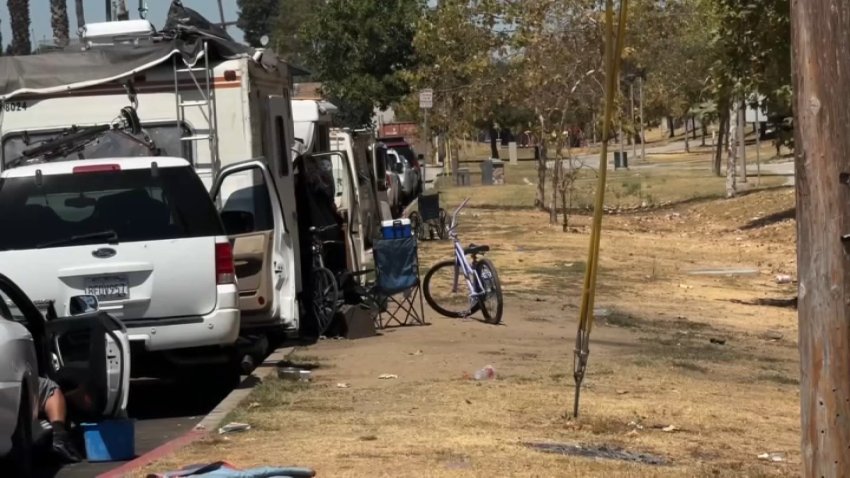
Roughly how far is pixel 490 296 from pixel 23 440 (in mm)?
8082

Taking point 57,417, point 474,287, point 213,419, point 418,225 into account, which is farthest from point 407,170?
point 57,417

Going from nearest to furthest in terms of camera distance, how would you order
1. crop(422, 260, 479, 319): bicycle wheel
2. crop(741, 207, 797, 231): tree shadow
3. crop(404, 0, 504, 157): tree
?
crop(422, 260, 479, 319): bicycle wheel < crop(741, 207, 797, 231): tree shadow < crop(404, 0, 504, 157): tree

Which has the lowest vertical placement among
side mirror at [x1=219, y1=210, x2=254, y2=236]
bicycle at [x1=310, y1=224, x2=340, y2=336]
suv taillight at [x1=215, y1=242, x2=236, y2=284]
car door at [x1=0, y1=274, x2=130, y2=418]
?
bicycle at [x1=310, y1=224, x2=340, y2=336]

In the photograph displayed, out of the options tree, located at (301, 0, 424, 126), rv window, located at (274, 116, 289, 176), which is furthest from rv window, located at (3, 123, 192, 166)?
tree, located at (301, 0, 424, 126)

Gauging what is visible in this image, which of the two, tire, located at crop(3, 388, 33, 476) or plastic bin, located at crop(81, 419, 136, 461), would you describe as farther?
plastic bin, located at crop(81, 419, 136, 461)

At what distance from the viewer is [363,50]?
46.9 m

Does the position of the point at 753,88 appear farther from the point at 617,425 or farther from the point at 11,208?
the point at 11,208

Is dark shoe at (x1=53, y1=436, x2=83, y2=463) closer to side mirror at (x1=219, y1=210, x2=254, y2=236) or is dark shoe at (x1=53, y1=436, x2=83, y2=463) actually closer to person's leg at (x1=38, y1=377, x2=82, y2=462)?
person's leg at (x1=38, y1=377, x2=82, y2=462)

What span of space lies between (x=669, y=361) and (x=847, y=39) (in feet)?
24.5

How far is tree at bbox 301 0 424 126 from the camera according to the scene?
46.3m

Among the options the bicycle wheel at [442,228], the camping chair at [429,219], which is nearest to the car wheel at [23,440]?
the camping chair at [429,219]

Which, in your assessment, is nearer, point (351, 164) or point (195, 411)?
point (195, 411)

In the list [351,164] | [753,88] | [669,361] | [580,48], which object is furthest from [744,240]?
[669,361]

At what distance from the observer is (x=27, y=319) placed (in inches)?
336
